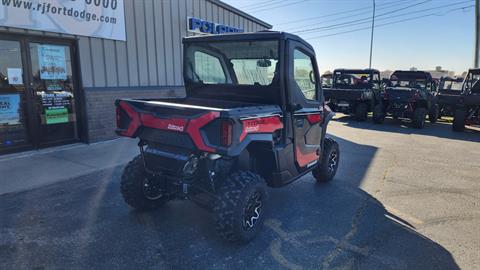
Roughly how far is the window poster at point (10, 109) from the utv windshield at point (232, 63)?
413cm

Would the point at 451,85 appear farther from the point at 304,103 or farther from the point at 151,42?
the point at 304,103

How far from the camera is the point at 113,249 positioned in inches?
124

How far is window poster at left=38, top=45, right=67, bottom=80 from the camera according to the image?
22.1ft

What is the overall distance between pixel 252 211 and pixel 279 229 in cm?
49

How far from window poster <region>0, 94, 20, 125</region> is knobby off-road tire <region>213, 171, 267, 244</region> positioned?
5.32 m

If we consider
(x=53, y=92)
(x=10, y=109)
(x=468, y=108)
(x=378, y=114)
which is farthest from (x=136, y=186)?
(x=468, y=108)

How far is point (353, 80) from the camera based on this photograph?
537 inches

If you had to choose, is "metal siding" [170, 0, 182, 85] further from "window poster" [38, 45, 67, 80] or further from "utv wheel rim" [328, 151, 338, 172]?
"utv wheel rim" [328, 151, 338, 172]

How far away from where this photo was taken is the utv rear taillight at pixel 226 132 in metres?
2.89

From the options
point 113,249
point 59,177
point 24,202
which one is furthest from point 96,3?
point 113,249

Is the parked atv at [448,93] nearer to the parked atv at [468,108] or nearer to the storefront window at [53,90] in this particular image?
the parked atv at [468,108]

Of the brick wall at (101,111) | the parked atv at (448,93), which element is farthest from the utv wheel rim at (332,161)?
the parked atv at (448,93)

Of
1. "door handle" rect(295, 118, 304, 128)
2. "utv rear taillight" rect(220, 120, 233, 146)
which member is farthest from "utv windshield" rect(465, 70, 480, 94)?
"utv rear taillight" rect(220, 120, 233, 146)

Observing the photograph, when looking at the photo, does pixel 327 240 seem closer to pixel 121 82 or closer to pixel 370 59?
pixel 121 82
